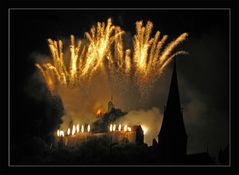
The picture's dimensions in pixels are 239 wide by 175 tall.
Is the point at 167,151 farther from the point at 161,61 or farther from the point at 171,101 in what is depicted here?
the point at 161,61

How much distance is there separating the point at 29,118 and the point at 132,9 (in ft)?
21.9

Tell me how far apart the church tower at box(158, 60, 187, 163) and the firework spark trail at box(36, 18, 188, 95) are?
114cm

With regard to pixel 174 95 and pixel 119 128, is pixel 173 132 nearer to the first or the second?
A: pixel 174 95

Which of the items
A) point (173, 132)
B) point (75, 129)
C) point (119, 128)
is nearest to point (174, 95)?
point (173, 132)

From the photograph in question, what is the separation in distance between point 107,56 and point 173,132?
4582 mm

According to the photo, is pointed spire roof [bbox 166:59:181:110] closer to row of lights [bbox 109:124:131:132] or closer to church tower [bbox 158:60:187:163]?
church tower [bbox 158:60:187:163]

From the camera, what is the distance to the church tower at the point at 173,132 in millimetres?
25234

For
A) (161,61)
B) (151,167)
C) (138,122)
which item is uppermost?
(161,61)

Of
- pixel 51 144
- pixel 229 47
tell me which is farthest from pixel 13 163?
pixel 229 47

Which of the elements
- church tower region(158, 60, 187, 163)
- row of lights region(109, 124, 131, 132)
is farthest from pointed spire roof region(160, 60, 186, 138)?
row of lights region(109, 124, 131, 132)

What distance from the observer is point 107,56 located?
2558cm

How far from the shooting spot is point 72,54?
25.6m

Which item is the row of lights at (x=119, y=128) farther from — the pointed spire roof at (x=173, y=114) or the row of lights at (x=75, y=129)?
the pointed spire roof at (x=173, y=114)

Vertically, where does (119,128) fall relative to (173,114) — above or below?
below
